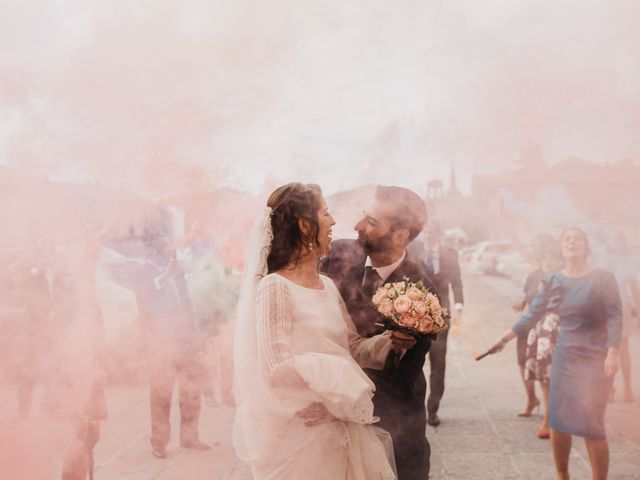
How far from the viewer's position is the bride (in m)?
2.24

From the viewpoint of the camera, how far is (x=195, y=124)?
4.64m

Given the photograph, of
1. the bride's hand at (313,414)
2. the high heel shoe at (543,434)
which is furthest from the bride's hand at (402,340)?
the high heel shoe at (543,434)

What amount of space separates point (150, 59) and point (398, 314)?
3.00 m

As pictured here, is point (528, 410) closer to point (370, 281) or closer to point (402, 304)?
point (370, 281)

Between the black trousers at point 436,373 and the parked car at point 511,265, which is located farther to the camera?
the parked car at point 511,265

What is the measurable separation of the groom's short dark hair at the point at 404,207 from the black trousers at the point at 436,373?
8.68 feet

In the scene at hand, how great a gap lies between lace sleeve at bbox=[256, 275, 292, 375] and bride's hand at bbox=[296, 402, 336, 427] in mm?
242

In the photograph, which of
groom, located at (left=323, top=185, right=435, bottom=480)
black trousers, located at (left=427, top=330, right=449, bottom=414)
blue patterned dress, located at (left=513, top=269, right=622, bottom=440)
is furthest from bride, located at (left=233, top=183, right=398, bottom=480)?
black trousers, located at (left=427, top=330, right=449, bottom=414)

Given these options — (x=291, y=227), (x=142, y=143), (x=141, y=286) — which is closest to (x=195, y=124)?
(x=142, y=143)

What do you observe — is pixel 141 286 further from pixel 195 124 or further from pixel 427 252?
pixel 427 252

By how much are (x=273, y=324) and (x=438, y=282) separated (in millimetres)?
3999

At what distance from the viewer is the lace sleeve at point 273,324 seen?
222cm

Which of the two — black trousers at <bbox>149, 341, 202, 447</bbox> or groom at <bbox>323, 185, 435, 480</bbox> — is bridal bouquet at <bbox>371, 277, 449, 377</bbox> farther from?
black trousers at <bbox>149, 341, 202, 447</bbox>

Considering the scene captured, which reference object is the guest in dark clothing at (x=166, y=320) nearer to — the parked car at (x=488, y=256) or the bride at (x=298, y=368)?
the bride at (x=298, y=368)
